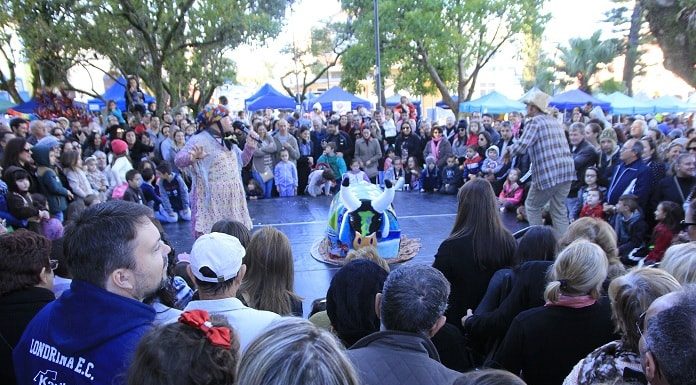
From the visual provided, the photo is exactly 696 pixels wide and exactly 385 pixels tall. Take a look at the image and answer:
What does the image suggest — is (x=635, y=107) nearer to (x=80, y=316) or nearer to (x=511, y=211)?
(x=511, y=211)

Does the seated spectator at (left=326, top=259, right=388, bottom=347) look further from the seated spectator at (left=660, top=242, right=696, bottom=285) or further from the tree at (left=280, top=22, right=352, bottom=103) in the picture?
the tree at (left=280, top=22, right=352, bottom=103)

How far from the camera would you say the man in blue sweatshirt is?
64.1 inches

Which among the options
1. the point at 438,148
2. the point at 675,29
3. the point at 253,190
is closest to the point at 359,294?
the point at 253,190

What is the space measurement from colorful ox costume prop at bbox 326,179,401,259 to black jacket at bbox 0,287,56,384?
3.92 metres

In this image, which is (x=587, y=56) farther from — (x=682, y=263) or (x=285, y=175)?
(x=682, y=263)

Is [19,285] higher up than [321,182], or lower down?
higher up

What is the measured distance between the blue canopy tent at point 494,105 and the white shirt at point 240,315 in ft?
65.3

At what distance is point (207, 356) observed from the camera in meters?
1.40

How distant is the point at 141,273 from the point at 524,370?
1721 mm

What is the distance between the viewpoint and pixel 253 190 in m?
11.3

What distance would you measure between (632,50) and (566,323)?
30962mm

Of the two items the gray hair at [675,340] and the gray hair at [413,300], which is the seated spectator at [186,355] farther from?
the gray hair at [675,340]

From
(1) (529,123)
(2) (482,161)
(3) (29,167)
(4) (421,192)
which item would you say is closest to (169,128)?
(3) (29,167)

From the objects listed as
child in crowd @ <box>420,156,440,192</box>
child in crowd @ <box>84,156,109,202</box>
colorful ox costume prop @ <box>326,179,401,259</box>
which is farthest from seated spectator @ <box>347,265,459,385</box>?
child in crowd @ <box>420,156,440,192</box>
